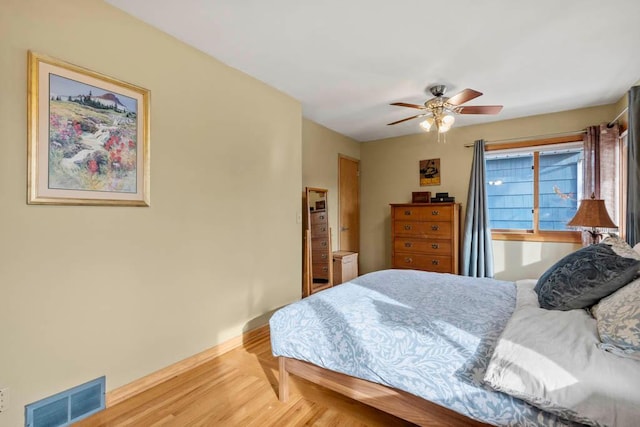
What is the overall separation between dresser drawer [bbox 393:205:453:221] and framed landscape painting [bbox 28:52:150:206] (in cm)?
332

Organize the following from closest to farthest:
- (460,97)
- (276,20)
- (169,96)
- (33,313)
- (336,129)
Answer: (33,313)
(276,20)
(169,96)
(460,97)
(336,129)

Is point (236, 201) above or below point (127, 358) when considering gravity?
above

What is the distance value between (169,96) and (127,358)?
5.91 ft

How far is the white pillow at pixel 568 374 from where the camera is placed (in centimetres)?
99

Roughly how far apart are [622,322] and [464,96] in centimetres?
203

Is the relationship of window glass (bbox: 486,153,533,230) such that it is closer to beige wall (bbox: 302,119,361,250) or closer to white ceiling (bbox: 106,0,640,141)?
white ceiling (bbox: 106,0,640,141)

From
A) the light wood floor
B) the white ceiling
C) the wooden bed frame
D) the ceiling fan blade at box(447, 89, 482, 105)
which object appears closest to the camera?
the wooden bed frame

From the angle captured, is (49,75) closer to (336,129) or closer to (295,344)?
(295,344)

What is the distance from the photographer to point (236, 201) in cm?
276

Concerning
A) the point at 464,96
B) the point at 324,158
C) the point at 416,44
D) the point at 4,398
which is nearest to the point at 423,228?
the point at 324,158

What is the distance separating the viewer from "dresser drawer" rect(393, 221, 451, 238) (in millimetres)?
4125

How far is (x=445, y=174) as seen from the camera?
15.0ft

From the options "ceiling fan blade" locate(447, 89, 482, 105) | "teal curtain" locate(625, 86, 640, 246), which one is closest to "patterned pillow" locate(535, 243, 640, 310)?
"teal curtain" locate(625, 86, 640, 246)

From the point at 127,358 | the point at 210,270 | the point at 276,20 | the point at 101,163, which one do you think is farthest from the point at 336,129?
the point at 127,358
